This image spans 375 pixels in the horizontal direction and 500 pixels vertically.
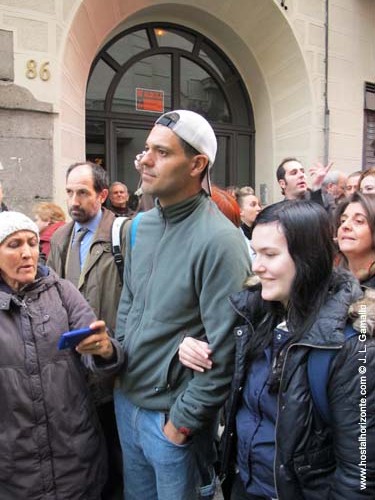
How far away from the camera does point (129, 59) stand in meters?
6.61

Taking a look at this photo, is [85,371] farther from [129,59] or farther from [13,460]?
[129,59]

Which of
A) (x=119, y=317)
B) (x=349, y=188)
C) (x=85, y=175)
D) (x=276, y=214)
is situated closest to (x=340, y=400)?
(x=276, y=214)

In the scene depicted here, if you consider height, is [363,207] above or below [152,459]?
above

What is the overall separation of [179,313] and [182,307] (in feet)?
0.09

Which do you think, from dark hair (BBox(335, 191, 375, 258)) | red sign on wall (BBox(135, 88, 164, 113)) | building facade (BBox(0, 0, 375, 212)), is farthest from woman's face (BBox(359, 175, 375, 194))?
red sign on wall (BBox(135, 88, 164, 113))

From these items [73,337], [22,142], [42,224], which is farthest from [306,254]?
[22,142]

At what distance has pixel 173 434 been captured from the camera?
165 centimetres

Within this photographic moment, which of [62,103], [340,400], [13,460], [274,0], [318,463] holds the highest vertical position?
[274,0]

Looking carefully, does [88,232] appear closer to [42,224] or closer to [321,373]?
[42,224]

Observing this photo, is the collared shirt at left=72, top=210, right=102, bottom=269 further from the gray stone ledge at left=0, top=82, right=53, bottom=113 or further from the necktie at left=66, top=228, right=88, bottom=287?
the gray stone ledge at left=0, top=82, right=53, bottom=113

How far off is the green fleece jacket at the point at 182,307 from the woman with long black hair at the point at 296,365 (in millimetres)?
74

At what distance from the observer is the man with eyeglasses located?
1.60 metres

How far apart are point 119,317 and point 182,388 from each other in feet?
1.48

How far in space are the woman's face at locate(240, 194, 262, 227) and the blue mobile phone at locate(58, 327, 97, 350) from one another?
3186mm
